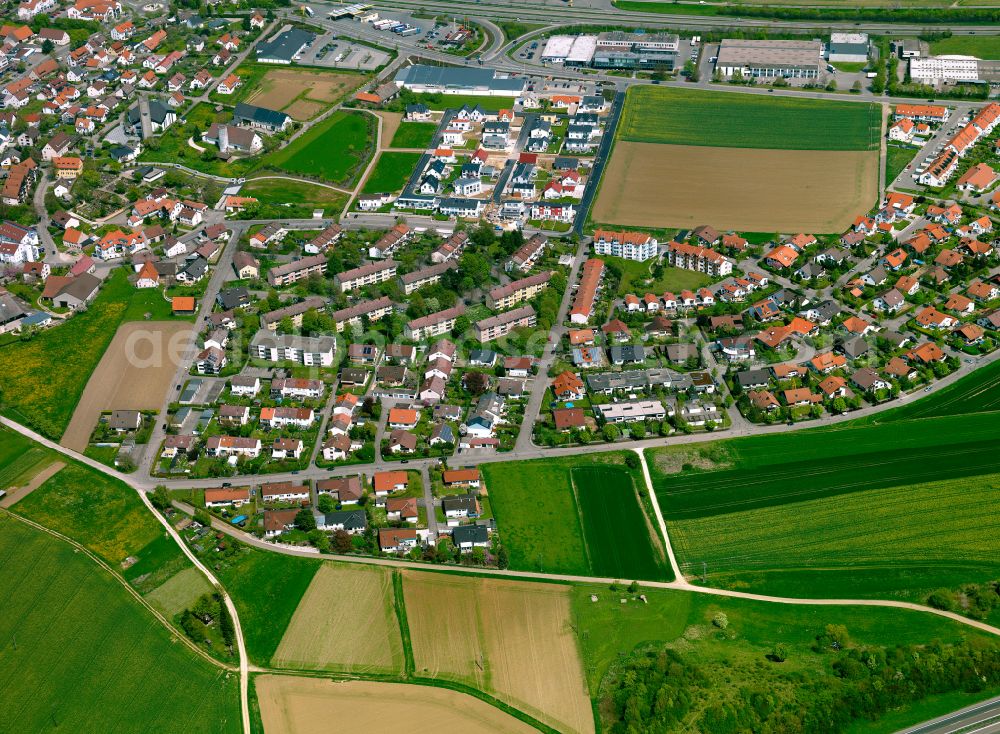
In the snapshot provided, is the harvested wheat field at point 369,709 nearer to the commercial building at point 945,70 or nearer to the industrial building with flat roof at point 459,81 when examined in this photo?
the industrial building with flat roof at point 459,81

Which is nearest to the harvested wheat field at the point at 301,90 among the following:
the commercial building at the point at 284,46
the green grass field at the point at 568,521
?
the commercial building at the point at 284,46

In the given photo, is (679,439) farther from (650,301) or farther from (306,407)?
(306,407)

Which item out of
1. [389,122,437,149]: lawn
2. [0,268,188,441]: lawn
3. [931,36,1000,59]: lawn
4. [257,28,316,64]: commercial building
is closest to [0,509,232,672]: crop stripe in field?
[0,268,188,441]: lawn

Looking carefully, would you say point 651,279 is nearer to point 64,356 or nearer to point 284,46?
point 64,356

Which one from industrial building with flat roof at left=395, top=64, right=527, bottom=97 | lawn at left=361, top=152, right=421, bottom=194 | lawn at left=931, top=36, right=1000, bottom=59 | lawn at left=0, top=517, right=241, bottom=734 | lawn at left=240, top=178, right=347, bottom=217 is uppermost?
lawn at left=931, top=36, right=1000, bottom=59

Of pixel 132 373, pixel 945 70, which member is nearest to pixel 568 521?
pixel 132 373

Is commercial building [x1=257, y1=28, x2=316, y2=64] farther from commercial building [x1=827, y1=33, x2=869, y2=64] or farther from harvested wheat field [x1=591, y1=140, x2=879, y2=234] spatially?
commercial building [x1=827, y1=33, x2=869, y2=64]
